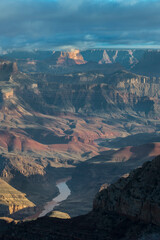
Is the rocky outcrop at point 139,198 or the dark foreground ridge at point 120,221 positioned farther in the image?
the rocky outcrop at point 139,198

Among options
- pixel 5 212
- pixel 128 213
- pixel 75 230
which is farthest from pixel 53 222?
pixel 5 212

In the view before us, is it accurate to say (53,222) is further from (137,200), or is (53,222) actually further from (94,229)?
(137,200)

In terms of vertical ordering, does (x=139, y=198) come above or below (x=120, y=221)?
above

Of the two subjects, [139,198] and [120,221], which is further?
[120,221]

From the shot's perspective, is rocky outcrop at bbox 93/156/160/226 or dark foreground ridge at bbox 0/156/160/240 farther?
rocky outcrop at bbox 93/156/160/226
